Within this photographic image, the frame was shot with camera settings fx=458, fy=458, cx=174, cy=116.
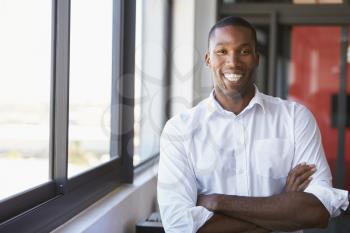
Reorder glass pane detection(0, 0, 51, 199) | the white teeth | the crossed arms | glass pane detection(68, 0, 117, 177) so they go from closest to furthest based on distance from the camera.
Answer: glass pane detection(0, 0, 51, 199) → the crossed arms → the white teeth → glass pane detection(68, 0, 117, 177)

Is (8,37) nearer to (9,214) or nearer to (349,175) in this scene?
(9,214)

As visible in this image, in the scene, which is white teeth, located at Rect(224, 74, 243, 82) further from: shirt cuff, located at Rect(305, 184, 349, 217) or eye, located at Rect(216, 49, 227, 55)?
shirt cuff, located at Rect(305, 184, 349, 217)

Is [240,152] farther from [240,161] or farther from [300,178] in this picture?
[300,178]

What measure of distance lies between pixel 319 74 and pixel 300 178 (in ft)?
8.59

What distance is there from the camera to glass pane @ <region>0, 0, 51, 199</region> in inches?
53.2

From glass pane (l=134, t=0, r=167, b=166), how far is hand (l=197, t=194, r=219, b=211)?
1.30 m

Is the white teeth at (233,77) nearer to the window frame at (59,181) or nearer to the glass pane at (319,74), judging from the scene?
the window frame at (59,181)

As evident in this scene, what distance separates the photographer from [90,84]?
84.3 inches

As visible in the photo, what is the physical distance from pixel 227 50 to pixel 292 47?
255 cm

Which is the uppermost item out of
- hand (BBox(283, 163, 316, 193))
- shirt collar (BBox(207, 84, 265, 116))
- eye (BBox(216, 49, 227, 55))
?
eye (BBox(216, 49, 227, 55))

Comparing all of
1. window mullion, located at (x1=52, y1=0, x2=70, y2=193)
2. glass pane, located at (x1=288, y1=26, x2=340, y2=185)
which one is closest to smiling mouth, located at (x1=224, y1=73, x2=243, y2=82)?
window mullion, located at (x1=52, y1=0, x2=70, y2=193)

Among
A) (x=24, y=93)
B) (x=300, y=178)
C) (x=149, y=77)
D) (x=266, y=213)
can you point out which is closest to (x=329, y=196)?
(x=300, y=178)

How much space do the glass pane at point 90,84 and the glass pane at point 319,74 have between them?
6.96 ft

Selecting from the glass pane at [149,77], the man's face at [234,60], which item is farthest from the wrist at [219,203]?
the glass pane at [149,77]
